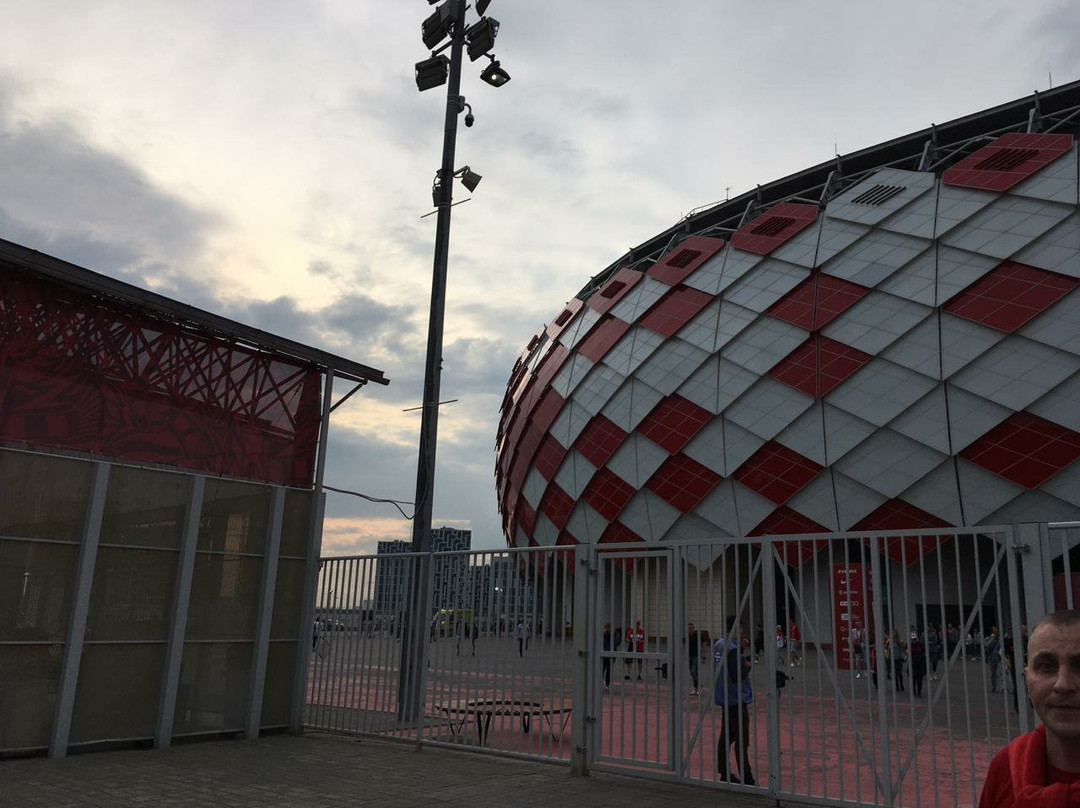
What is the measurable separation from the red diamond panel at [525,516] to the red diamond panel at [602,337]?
708 centimetres

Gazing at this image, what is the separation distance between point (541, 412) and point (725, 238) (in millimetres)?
11225

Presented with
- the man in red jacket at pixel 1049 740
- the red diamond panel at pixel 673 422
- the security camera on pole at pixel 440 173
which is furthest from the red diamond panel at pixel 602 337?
the man in red jacket at pixel 1049 740

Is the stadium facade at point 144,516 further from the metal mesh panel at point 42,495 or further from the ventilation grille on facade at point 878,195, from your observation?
the ventilation grille on facade at point 878,195

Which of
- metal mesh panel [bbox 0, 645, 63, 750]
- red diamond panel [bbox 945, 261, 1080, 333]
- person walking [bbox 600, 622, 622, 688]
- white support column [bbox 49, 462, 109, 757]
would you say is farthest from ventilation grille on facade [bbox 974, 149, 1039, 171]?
metal mesh panel [bbox 0, 645, 63, 750]

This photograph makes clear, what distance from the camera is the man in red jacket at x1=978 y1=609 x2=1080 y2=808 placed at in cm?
164

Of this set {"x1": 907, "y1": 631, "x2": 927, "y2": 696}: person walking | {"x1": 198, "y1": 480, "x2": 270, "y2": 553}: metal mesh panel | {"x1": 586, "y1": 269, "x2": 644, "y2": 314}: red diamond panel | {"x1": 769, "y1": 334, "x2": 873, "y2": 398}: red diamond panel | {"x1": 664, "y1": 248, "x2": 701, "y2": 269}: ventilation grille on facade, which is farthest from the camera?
{"x1": 586, "y1": 269, "x2": 644, "y2": 314}: red diamond panel

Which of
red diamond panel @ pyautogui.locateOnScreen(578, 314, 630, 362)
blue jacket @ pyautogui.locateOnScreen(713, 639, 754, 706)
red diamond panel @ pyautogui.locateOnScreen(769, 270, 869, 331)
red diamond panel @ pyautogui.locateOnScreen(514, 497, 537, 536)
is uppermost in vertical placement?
red diamond panel @ pyautogui.locateOnScreen(578, 314, 630, 362)

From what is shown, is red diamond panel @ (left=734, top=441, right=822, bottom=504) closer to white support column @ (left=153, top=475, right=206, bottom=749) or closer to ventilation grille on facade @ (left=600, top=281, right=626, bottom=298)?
ventilation grille on facade @ (left=600, top=281, right=626, bottom=298)

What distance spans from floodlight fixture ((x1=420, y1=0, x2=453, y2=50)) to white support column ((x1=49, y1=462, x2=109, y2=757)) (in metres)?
8.95

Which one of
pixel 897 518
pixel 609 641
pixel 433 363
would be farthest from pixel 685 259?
pixel 609 641

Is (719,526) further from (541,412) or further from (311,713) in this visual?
(311,713)

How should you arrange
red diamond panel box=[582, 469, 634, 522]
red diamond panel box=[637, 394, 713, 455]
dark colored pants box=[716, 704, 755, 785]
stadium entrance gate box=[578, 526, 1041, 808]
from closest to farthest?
stadium entrance gate box=[578, 526, 1041, 808], dark colored pants box=[716, 704, 755, 785], red diamond panel box=[637, 394, 713, 455], red diamond panel box=[582, 469, 634, 522]

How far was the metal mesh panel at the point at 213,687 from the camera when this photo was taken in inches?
396

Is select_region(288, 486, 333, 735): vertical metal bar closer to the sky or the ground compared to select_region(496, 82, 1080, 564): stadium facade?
closer to the ground
